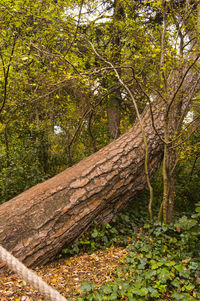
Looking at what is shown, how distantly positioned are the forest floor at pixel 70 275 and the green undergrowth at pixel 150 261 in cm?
13

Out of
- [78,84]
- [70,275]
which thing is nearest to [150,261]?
[70,275]

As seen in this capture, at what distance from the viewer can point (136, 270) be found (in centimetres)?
249

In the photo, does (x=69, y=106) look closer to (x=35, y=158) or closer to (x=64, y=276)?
(x=35, y=158)

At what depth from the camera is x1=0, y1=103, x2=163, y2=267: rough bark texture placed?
2.73 meters

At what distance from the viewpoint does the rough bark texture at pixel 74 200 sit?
2727 millimetres

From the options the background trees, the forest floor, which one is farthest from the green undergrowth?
the background trees

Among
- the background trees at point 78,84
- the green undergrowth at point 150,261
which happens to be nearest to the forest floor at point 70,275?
the green undergrowth at point 150,261

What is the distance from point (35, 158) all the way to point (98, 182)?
6.16ft

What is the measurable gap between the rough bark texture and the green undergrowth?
1.07 ft

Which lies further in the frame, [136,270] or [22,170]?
[22,170]

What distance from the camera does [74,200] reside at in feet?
10.3

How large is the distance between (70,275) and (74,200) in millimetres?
981

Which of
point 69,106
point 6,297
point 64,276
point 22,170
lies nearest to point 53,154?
point 22,170

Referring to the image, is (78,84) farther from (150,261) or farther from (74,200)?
(150,261)
